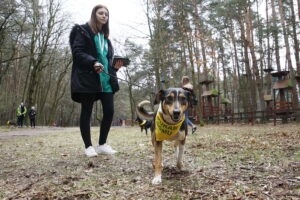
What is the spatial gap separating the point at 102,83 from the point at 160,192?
2.44 meters

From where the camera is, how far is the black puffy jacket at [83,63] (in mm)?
4059

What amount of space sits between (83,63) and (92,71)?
223 millimetres

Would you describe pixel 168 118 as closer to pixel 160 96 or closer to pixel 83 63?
pixel 160 96

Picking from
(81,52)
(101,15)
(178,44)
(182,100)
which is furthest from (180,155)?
(178,44)

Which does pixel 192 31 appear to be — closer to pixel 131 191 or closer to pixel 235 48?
pixel 235 48

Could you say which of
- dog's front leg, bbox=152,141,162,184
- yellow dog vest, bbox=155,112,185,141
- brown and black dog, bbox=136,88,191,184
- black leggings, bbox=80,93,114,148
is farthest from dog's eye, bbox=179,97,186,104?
black leggings, bbox=80,93,114,148

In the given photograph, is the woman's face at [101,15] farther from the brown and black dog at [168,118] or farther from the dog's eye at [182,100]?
the dog's eye at [182,100]

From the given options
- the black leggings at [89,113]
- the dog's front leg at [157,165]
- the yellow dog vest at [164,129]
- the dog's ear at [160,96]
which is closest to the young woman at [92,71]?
the black leggings at [89,113]

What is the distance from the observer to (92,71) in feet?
13.7

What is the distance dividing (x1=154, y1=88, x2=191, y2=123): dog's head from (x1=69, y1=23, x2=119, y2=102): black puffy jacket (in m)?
1.24

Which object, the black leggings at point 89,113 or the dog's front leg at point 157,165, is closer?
the dog's front leg at point 157,165

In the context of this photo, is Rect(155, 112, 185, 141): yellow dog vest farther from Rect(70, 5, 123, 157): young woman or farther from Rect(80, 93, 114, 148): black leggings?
Rect(80, 93, 114, 148): black leggings

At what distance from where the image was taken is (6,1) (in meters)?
12.4

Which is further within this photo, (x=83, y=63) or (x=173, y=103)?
(x=83, y=63)
